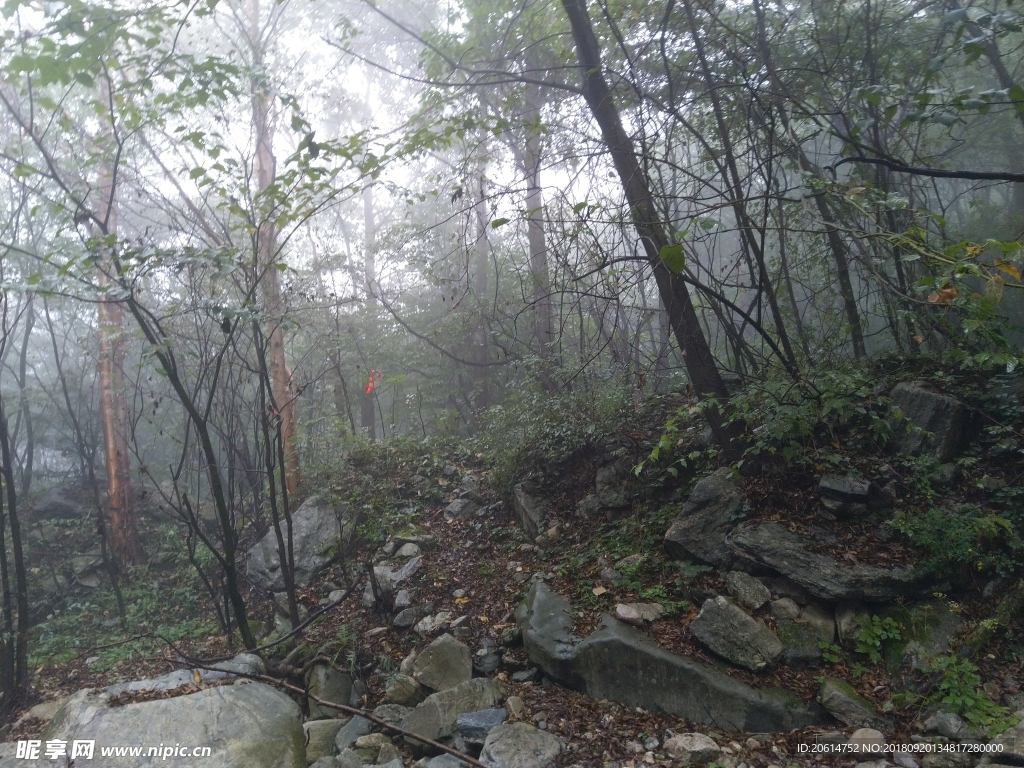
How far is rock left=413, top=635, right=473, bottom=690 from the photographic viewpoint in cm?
451

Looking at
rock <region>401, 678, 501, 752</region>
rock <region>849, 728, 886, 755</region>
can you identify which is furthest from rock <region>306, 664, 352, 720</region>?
rock <region>849, 728, 886, 755</region>

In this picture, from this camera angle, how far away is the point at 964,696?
3377 mm

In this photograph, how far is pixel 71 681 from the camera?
19.7 ft

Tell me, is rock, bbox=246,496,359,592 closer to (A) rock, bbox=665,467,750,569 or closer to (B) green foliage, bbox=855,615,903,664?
(A) rock, bbox=665,467,750,569

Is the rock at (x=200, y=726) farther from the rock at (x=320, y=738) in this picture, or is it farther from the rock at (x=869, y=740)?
the rock at (x=869, y=740)

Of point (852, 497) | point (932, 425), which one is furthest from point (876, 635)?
point (932, 425)

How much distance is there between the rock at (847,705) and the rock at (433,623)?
105 inches

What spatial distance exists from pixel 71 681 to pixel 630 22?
7.92 m

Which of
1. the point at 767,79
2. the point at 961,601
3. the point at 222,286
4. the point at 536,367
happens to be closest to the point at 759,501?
the point at 961,601

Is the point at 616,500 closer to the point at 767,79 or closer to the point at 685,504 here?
the point at 685,504

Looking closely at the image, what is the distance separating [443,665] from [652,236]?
3419 millimetres

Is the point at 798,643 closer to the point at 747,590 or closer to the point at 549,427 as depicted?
the point at 747,590

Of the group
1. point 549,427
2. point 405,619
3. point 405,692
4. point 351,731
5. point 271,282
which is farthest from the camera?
point 271,282

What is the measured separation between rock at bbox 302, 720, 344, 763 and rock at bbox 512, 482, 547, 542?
7.50 ft
